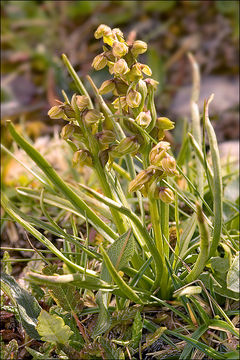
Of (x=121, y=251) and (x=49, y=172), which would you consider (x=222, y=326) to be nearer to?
(x=121, y=251)

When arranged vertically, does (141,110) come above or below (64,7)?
below

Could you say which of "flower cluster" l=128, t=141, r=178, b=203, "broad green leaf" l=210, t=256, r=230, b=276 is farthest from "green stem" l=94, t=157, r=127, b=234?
"broad green leaf" l=210, t=256, r=230, b=276

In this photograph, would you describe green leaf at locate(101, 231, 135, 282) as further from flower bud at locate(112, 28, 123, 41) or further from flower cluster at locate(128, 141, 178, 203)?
flower bud at locate(112, 28, 123, 41)

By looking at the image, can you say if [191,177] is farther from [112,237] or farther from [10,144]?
[10,144]

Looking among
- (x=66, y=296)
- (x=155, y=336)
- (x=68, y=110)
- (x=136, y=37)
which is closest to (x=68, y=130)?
(x=68, y=110)

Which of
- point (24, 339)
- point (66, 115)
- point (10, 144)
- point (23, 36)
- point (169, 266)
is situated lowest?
point (24, 339)

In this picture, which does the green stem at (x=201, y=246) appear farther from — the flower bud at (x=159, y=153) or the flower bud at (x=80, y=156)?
the flower bud at (x=80, y=156)

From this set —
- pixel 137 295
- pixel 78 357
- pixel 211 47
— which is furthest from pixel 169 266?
pixel 211 47
